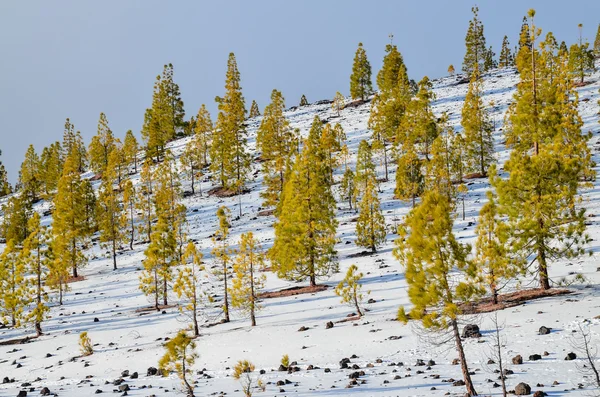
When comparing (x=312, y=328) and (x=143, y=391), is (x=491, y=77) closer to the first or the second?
(x=312, y=328)

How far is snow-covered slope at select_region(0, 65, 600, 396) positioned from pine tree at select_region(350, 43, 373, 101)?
56.1m

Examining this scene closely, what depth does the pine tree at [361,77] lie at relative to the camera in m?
94.1

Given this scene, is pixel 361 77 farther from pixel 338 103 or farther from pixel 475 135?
pixel 475 135

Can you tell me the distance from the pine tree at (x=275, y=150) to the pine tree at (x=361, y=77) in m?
27.7

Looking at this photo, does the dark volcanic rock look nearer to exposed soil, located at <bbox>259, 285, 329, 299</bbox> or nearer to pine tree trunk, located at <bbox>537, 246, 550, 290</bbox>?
pine tree trunk, located at <bbox>537, 246, 550, 290</bbox>

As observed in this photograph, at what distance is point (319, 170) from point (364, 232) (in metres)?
8.72

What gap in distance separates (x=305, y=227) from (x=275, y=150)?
108ft

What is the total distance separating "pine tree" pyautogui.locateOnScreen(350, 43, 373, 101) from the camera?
94125mm

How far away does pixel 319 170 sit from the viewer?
34.6 meters

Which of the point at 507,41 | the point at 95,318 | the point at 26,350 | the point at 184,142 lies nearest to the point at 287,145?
the point at 184,142

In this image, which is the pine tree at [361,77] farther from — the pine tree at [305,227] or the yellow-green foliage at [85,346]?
the yellow-green foliage at [85,346]

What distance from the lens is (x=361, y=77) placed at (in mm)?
97938

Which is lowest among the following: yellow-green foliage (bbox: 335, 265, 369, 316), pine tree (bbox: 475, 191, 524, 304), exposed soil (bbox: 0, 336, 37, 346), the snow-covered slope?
exposed soil (bbox: 0, 336, 37, 346)

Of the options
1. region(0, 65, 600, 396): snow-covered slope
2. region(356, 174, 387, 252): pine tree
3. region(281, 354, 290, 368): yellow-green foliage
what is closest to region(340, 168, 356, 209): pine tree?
region(0, 65, 600, 396): snow-covered slope
